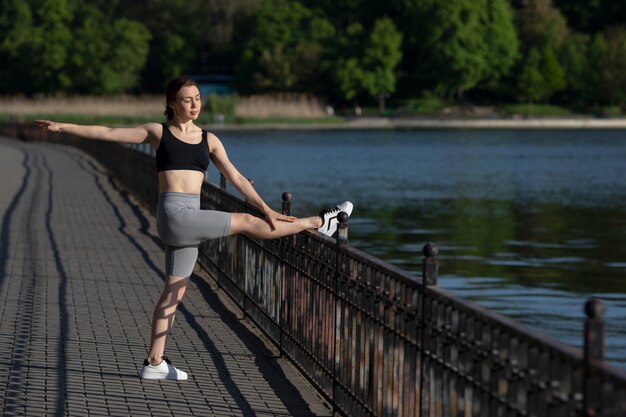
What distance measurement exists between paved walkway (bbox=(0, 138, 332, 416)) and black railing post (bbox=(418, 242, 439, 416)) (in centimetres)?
188

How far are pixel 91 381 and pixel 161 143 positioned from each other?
1.65 metres

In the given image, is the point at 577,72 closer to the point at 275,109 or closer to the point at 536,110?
the point at 536,110

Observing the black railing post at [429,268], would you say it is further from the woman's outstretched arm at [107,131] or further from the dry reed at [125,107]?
the dry reed at [125,107]

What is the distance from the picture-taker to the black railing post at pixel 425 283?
6.48m

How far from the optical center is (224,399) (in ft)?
29.3

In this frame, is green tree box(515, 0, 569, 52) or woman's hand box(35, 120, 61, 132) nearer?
woman's hand box(35, 120, 61, 132)

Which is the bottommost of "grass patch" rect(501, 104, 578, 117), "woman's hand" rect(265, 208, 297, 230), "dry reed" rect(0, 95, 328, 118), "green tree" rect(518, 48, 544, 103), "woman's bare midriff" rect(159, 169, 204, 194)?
"grass patch" rect(501, 104, 578, 117)

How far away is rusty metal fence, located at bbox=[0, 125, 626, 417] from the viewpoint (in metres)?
5.07

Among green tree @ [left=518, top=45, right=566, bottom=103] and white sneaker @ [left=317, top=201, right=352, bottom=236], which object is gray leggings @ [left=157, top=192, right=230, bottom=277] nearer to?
white sneaker @ [left=317, top=201, right=352, bottom=236]

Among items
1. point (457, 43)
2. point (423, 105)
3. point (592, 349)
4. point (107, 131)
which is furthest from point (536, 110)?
point (592, 349)

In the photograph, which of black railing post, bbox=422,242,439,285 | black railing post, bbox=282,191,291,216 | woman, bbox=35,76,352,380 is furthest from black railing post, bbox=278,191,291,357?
black railing post, bbox=422,242,439,285

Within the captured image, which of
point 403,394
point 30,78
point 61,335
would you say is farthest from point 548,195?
point 30,78

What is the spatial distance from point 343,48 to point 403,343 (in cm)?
15036

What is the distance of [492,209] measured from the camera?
4250 centimetres
